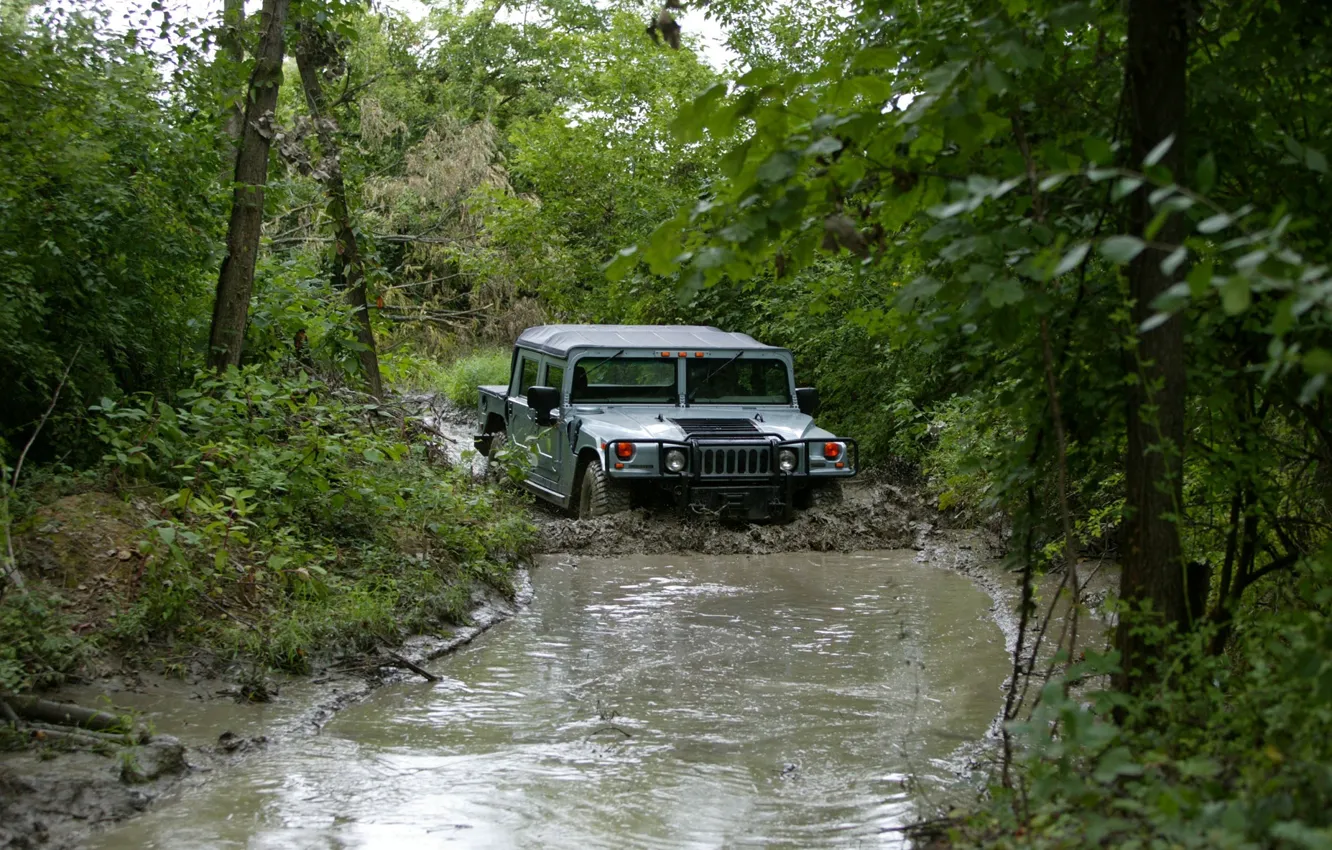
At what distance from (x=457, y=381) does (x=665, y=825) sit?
17.6m

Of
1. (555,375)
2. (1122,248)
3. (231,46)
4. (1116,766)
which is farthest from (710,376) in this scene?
(1122,248)

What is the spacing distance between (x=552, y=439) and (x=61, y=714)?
21.9 ft

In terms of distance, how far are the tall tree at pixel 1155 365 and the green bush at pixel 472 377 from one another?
17582 mm

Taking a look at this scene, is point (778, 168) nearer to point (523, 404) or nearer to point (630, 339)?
point (630, 339)

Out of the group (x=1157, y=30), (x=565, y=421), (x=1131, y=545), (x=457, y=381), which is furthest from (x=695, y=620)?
(x=457, y=381)

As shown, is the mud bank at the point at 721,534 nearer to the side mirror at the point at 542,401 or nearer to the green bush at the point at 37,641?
the side mirror at the point at 542,401

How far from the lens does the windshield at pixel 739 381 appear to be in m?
11.4

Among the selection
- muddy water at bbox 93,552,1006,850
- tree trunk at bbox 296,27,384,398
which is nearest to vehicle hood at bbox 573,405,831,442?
muddy water at bbox 93,552,1006,850

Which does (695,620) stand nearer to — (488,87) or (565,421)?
(565,421)

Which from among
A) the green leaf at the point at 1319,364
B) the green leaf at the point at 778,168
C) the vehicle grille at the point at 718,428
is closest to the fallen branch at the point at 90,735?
the green leaf at the point at 778,168

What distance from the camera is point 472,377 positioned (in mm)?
21266

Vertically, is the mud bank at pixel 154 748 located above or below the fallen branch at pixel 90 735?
below

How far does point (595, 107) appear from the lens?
18078mm

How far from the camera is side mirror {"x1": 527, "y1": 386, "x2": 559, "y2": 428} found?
35.3ft
